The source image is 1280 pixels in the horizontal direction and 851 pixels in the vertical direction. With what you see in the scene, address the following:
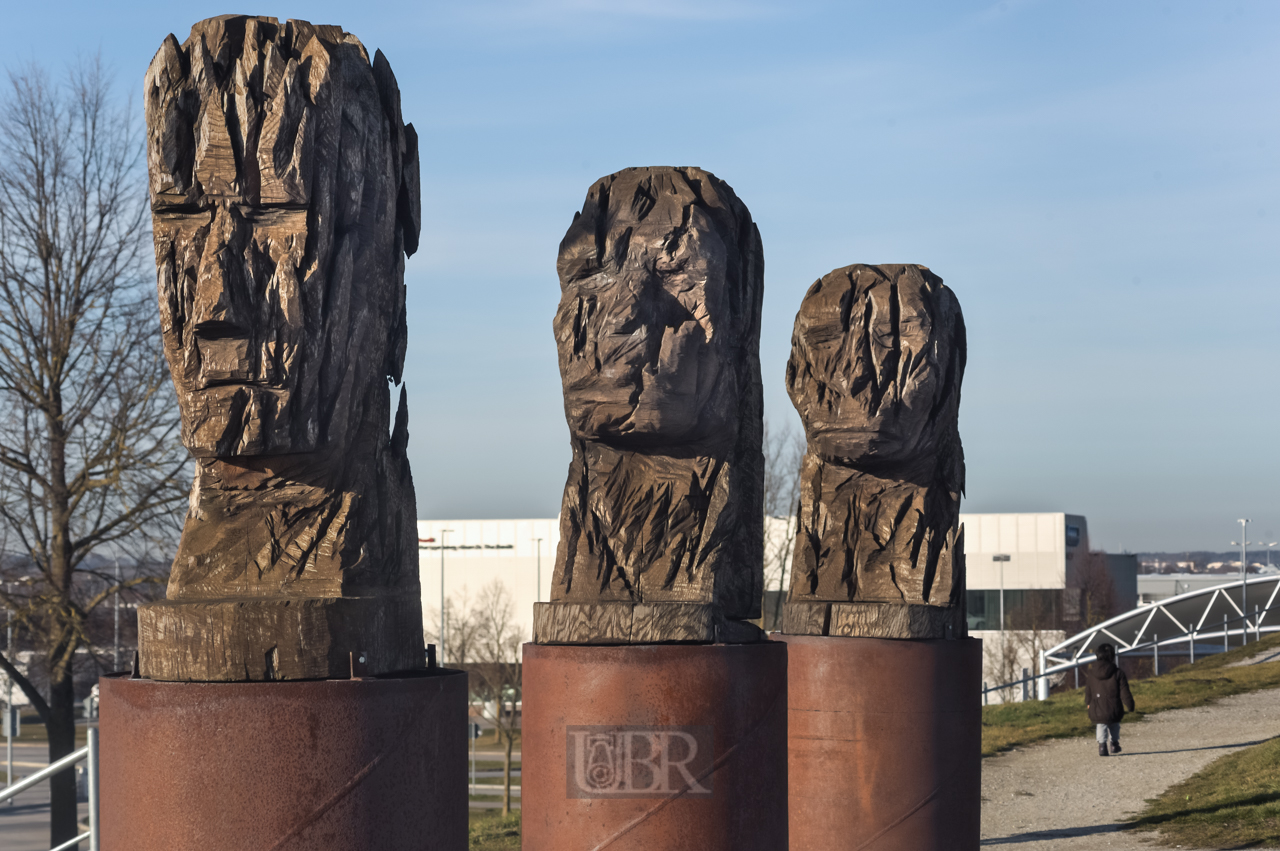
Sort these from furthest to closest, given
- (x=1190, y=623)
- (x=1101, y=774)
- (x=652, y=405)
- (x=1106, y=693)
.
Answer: (x=1190, y=623) → (x=1106, y=693) → (x=1101, y=774) → (x=652, y=405)

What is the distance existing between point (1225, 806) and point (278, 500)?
409 inches

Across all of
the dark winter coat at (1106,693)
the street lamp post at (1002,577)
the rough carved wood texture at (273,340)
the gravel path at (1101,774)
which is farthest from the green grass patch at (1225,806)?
the street lamp post at (1002,577)

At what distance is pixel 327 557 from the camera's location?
388 centimetres

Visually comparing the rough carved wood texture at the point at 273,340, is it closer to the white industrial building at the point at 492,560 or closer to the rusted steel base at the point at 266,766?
the rusted steel base at the point at 266,766

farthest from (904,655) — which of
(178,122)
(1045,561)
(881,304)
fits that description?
(1045,561)

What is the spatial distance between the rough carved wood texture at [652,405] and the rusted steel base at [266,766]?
1876mm

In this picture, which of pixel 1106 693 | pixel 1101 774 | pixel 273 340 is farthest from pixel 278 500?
pixel 1106 693

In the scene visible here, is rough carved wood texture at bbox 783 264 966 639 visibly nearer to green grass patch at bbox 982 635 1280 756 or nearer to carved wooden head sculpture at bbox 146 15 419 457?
carved wooden head sculpture at bbox 146 15 419 457

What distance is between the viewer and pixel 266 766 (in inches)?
142

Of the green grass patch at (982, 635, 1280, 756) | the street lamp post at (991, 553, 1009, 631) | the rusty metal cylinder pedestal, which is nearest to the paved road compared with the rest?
the green grass patch at (982, 635, 1280, 756)

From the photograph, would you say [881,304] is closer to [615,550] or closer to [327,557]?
[615,550]

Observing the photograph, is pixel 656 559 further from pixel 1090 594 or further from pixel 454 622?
pixel 1090 594

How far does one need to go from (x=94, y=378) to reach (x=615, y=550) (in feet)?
37.1

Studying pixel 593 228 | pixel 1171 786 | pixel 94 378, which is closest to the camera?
pixel 593 228
